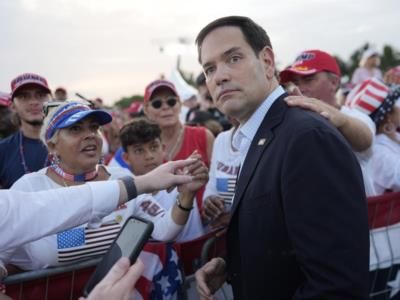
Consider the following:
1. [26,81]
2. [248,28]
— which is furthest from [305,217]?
[26,81]

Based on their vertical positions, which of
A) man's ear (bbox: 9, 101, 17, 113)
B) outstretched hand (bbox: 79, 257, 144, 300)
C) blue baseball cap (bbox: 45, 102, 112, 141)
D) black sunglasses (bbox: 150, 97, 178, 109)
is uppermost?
man's ear (bbox: 9, 101, 17, 113)

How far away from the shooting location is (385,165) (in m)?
3.43

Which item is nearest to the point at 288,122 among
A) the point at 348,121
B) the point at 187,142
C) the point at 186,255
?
the point at 348,121

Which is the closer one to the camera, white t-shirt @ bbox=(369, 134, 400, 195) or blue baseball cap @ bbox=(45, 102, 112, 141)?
blue baseball cap @ bbox=(45, 102, 112, 141)

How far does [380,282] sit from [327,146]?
2032mm

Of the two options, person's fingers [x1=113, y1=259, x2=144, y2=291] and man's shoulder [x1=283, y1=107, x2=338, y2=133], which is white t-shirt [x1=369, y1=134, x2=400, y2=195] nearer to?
man's shoulder [x1=283, y1=107, x2=338, y2=133]

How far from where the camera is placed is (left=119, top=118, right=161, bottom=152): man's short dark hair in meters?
3.76

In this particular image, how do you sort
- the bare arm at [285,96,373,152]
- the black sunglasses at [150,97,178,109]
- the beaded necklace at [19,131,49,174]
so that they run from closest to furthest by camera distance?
1. the bare arm at [285,96,373,152]
2. the beaded necklace at [19,131,49,174]
3. the black sunglasses at [150,97,178,109]

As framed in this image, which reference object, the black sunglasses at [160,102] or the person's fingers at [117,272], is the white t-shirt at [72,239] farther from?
the black sunglasses at [160,102]

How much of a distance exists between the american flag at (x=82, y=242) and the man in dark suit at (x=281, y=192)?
0.69 m

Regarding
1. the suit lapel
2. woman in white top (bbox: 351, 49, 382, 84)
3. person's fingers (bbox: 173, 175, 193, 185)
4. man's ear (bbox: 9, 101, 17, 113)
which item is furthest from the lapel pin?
woman in white top (bbox: 351, 49, 382, 84)

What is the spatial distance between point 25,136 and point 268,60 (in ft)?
9.83

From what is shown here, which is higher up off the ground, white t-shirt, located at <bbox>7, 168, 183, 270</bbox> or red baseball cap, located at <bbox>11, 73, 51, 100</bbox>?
red baseball cap, located at <bbox>11, 73, 51, 100</bbox>

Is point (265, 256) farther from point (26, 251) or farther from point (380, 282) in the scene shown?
point (380, 282)
